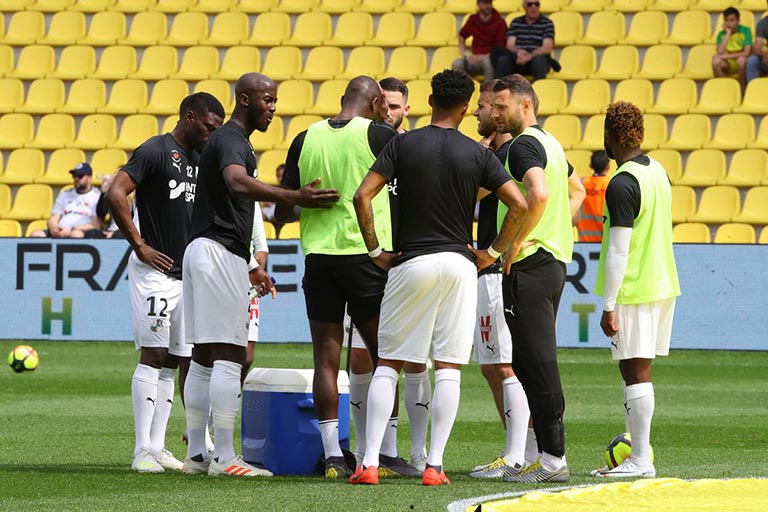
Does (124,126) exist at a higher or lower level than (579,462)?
higher

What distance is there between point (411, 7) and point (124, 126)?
501cm

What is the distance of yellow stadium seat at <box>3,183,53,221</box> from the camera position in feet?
68.1

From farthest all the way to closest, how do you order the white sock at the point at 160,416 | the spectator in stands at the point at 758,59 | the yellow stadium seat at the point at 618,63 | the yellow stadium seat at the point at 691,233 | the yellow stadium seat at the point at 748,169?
1. the yellow stadium seat at the point at 618,63
2. the spectator in stands at the point at 758,59
3. the yellow stadium seat at the point at 748,169
4. the yellow stadium seat at the point at 691,233
5. the white sock at the point at 160,416

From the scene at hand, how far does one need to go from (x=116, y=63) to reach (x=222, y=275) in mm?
15938

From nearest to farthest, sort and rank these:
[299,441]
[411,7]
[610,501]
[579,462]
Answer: [610,501]
[299,441]
[579,462]
[411,7]

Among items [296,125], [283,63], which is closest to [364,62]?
[283,63]

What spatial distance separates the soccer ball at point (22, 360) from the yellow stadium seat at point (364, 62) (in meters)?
9.05

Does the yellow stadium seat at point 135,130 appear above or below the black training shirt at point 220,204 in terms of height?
above

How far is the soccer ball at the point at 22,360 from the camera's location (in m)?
14.1

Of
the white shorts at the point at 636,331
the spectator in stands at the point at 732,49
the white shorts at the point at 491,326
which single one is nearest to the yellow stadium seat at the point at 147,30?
the spectator in stands at the point at 732,49

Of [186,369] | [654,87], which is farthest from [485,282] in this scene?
[654,87]

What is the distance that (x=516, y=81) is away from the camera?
7727 millimetres

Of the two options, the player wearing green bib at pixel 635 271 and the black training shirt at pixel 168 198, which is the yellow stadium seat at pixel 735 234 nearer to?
the player wearing green bib at pixel 635 271

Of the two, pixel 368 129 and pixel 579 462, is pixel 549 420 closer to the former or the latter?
pixel 579 462
